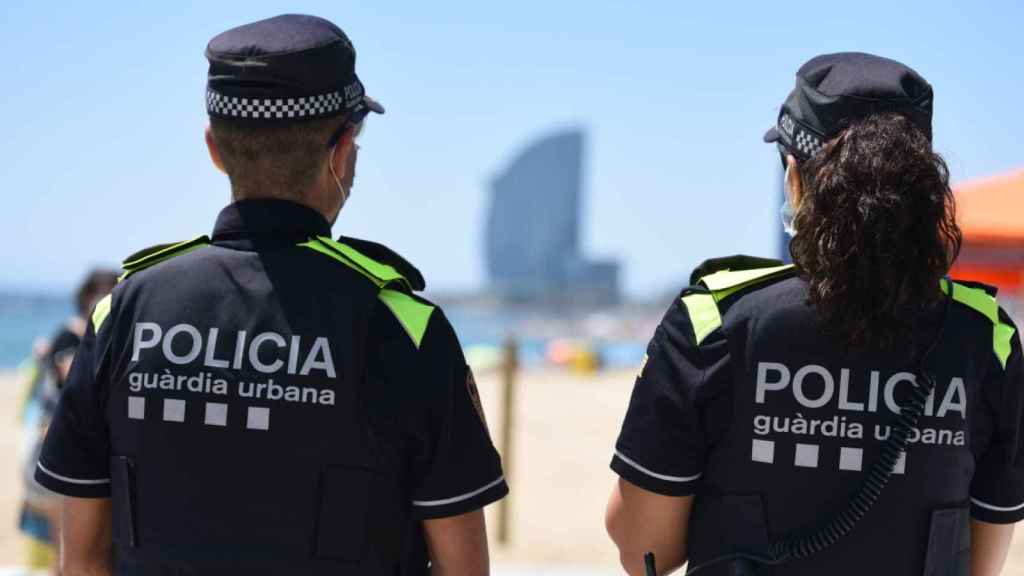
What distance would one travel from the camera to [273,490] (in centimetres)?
185

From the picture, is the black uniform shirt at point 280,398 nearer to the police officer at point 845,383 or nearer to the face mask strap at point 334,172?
the face mask strap at point 334,172

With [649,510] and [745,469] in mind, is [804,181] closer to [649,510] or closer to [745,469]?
[745,469]

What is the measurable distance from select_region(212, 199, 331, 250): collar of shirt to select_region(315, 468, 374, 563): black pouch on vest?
1.38 feet

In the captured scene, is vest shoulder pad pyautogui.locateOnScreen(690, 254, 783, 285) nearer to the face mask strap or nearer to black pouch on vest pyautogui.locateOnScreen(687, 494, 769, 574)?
black pouch on vest pyautogui.locateOnScreen(687, 494, 769, 574)

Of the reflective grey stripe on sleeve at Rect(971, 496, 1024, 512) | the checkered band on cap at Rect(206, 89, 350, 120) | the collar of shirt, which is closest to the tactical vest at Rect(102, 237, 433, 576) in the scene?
the collar of shirt

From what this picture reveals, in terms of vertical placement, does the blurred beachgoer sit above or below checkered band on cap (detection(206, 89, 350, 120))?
below

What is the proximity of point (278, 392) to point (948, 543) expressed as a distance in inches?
47.4

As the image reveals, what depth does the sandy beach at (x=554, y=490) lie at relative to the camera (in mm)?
7125

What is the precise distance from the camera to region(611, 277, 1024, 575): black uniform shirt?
190 centimetres

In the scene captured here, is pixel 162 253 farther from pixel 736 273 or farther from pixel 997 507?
pixel 997 507

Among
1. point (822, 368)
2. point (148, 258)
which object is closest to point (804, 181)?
point (822, 368)

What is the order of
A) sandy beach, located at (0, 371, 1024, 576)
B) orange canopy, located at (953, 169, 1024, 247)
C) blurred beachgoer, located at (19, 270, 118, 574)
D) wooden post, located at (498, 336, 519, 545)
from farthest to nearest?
wooden post, located at (498, 336, 519, 545) → sandy beach, located at (0, 371, 1024, 576) → orange canopy, located at (953, 169, 1024, 247) → blurred beachgoer, located at (19, 270, 118, 574)

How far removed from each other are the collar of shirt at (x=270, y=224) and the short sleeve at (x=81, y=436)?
0.92 feet

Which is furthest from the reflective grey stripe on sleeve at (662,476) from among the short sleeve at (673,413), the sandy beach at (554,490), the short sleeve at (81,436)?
the sandy beach at (554,490)
